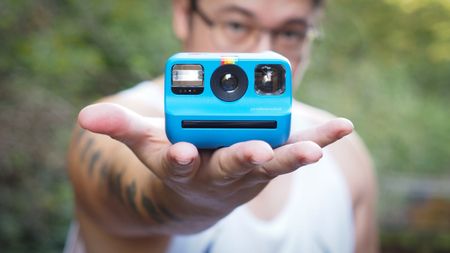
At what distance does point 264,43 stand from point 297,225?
19.0 inches

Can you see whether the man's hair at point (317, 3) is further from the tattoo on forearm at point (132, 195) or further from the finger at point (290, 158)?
the finger at point (290, 158)

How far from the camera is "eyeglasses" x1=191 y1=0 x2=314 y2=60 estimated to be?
6.55ft

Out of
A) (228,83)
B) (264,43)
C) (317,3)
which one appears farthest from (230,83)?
(317,3)

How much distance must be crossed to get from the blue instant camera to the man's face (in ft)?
2.48

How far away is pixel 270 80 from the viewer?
120 cm

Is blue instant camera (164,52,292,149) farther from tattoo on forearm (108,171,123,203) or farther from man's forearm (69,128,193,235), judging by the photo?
tattoo on forearm (108,171,123,203)

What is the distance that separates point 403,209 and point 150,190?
716 cm

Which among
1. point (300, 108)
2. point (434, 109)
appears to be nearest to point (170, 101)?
point (300, 108)

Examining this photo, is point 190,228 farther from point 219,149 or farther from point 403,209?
point 403,209

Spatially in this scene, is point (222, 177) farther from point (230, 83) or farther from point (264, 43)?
point (264, 43)

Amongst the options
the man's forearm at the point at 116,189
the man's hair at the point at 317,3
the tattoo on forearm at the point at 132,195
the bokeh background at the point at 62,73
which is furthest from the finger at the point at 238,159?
the bokeh background at the point at 62,73

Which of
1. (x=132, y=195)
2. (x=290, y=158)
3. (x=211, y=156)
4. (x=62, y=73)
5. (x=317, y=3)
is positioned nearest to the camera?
(x=290, y=158)

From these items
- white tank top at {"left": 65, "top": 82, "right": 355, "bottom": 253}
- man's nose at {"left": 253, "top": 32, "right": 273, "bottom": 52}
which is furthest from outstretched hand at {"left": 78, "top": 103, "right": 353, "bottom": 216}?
man's nose at {"left": 253, "top": 32, "right": 273, "bottom": 52}

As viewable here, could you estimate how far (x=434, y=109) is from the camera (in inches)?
354
